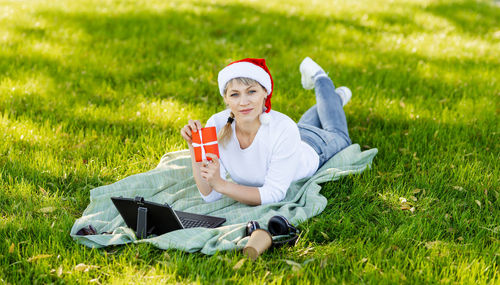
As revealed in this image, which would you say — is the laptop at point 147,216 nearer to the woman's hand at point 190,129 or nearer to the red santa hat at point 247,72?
the woman's hand at point 190,129

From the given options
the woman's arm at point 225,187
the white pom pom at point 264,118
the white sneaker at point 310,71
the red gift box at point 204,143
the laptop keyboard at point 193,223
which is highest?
the white sneaker at point 310,71

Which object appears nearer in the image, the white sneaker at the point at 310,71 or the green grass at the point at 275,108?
the green grass at the point at 275,108

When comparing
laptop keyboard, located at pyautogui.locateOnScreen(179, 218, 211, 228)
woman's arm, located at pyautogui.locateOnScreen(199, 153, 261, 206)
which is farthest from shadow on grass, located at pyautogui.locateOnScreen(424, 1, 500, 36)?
laptop keyboard, located at pyautogui.locateOnScreen(179, 218, 211, 228)

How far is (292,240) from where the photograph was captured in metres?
3.42

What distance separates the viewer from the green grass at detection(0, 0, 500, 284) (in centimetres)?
320

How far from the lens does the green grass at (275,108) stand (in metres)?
3.20

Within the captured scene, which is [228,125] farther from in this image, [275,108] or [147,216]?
[275,108]

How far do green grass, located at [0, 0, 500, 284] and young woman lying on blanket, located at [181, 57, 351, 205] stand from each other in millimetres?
428

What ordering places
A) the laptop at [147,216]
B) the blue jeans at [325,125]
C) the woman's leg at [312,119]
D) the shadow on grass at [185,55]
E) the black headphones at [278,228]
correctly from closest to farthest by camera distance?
the laptop at [147,216] → the black headphones at [278,228] → the blue jeans at [325,125] → the woman's leg at [312,119] → the shadow on grass at [185,55]

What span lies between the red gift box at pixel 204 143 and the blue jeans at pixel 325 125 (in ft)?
4.19

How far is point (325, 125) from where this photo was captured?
486 cm

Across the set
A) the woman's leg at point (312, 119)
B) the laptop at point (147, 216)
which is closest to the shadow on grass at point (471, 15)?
the woman's leg at point (312, 119)

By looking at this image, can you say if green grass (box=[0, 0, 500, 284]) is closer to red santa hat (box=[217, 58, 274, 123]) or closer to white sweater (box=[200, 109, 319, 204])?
white sweater (box=[200, 109, 319, 204])

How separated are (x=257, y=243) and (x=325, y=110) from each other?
2.06 m
